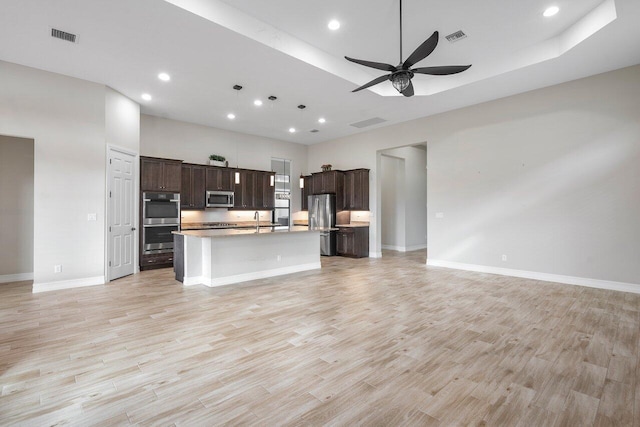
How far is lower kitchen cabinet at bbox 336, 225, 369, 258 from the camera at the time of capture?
27.2 feet

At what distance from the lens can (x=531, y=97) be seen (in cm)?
574

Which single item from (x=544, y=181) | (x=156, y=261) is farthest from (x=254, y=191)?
(x=544, y=181)

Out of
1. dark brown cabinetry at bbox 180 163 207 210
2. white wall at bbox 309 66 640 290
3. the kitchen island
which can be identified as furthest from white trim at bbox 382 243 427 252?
dark brown cabinetry at bbox 180 163 207 210

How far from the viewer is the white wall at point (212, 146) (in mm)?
7160

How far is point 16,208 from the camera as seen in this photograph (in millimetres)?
5469

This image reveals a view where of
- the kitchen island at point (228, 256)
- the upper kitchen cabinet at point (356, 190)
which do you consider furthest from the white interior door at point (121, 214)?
the upper kitchen cabinet at point (356, 190)

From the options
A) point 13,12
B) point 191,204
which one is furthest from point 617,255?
point 13,12

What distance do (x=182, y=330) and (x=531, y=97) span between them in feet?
23.2

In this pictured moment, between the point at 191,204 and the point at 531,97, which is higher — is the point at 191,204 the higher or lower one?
the lower one

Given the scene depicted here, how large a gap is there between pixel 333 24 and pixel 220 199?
206 inches

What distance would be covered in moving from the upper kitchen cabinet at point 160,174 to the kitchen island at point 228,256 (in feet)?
5.93

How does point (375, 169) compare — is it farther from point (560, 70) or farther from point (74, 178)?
point (74, 178)

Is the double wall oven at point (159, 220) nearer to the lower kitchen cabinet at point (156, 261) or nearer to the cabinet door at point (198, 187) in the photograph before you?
the lower kitchen cabinet at point (156, 261)

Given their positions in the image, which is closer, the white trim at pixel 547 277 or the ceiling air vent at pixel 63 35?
the ceiling air vent at pixel 63 35
